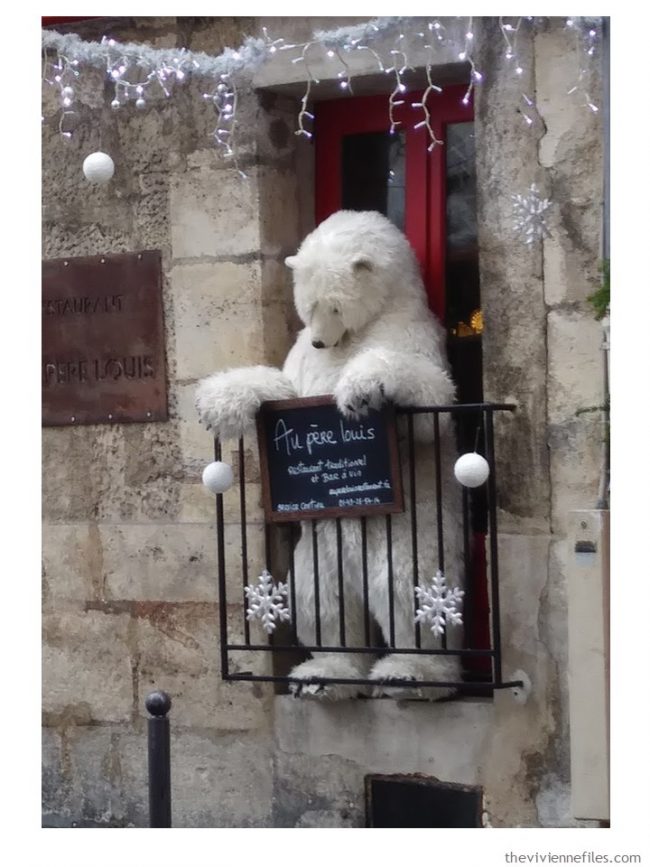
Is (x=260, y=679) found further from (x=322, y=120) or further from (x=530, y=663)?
(x=322, y=120)

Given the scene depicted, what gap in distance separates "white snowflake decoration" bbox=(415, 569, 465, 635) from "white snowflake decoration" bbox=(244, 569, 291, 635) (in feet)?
1.56

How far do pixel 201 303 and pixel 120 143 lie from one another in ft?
2.02

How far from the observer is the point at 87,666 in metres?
6.06

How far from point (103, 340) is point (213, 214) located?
567 millimetres

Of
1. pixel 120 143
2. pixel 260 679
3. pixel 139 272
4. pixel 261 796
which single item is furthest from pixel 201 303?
pixel 261 796

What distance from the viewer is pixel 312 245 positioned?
5.48 m

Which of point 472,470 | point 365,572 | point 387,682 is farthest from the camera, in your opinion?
point 365,572

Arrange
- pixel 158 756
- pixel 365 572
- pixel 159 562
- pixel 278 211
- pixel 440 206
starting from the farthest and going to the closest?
pixel 159 562 < pixel 278 211 < pixel 440 206 < pixel 365 572 < pixel 158 756

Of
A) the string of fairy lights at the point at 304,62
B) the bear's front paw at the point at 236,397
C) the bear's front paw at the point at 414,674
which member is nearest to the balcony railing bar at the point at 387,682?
the bear's front paw at the point at 414,674

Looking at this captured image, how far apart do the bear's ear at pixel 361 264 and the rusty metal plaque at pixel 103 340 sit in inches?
31.5

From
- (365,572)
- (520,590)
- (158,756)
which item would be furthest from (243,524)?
(158,756)

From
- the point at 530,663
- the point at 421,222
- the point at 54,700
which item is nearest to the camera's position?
the point at 530,663

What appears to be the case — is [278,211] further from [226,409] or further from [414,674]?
[414,674]

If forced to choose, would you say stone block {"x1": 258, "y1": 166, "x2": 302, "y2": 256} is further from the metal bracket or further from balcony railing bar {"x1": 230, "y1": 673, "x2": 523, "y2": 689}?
the metal bracket
